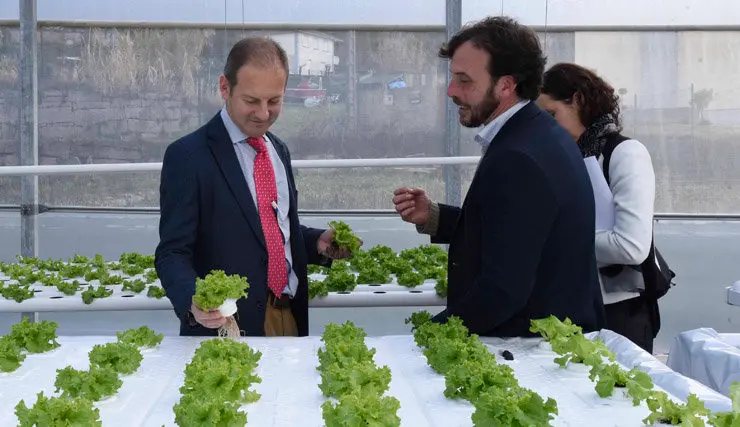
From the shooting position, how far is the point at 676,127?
252 inches

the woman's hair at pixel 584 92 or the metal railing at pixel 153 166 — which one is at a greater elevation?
the woman's hair at pixel 584 92

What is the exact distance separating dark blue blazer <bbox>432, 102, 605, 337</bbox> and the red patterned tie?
62 centimetres

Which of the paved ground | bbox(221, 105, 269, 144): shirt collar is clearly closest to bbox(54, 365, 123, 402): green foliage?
bbox(221, 105, 269, 144): shirt collar

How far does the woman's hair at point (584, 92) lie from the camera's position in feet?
11.2

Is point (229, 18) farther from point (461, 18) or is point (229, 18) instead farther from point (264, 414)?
point (264, 414)

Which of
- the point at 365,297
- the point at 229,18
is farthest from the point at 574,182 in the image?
the point at 229,18

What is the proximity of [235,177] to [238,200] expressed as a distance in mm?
76

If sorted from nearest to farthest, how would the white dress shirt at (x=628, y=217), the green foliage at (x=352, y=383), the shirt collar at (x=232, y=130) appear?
the green foliage at (x=352, y=383) < the shirt collar at (x=232, y=130) < the white dress shirt at (x=628, y=217)

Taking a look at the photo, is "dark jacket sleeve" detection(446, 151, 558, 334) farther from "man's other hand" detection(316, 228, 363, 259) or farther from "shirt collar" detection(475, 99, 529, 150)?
"man's other hand" detection(316, 228, 363, 259)

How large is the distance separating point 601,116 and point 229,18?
3495mm

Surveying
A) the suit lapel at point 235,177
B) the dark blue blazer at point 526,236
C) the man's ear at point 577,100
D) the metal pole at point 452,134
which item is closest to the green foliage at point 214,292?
the suit lapel at point 235,177

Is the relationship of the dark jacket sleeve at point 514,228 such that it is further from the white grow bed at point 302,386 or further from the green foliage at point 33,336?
the green foliage at point 33,336

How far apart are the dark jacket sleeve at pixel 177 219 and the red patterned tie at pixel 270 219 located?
233mm

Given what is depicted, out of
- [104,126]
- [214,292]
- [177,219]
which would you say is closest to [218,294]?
[214,292]
